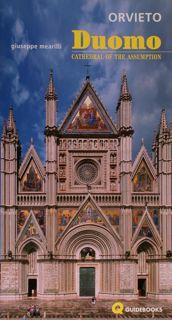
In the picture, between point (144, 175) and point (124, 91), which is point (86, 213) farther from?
point (124, 91)

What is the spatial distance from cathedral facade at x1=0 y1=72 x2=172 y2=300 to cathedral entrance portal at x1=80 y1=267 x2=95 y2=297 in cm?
7

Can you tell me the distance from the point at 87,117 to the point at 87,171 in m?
4.13

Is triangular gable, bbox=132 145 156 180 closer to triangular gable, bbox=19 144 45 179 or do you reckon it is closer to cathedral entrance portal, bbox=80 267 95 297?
triangular gable, bbox=19 144 45 179

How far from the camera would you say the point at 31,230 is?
31.2 metres

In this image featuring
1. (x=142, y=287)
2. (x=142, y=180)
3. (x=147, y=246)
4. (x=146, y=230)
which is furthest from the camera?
(x=142, y=180)

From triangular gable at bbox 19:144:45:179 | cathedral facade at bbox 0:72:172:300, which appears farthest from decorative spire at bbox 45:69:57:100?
triangular gable at bbox 19:144:45:179

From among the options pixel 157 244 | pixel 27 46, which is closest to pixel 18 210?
pixel 157 244

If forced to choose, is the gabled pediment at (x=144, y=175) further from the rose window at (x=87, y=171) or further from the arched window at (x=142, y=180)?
the rose window at (x=87, y=171)

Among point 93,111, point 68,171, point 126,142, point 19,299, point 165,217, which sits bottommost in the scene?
point 19,299

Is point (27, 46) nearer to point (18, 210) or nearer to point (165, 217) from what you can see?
point (18, 210)

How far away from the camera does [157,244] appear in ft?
103

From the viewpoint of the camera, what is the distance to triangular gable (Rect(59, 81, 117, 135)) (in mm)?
33062

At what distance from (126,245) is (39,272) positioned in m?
6.51

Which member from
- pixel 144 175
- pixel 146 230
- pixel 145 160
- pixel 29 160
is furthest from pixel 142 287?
pixel 29 160
